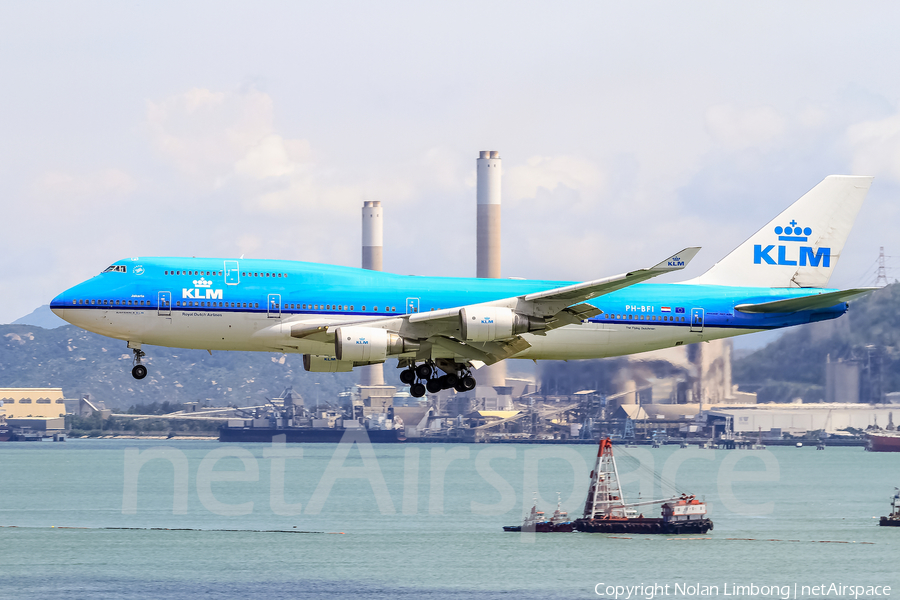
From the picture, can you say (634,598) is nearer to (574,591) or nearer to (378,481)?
(574,591)

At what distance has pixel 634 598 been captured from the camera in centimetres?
9450

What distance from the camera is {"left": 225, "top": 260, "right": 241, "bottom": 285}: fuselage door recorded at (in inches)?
1654

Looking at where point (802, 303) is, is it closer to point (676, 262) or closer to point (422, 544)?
point (676, 262)

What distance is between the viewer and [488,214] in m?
179

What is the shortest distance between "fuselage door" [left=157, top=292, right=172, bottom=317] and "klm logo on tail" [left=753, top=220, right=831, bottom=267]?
2626 cm

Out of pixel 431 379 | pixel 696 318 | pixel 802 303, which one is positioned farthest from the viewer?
pixel 696 318

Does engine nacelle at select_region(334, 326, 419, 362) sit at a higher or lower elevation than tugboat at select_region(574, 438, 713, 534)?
higher

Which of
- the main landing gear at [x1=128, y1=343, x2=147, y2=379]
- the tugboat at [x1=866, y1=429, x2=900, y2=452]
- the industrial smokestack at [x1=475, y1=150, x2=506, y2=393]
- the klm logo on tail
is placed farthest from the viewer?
the industrial smokestack at [x1=475, y1=150, x2=506, y2=393]

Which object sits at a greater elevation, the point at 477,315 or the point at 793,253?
the point at 793,253

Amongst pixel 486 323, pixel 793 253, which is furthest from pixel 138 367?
pixel 793 253

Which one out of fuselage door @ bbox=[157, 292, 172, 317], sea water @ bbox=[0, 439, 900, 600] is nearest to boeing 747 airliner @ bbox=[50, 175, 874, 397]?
fuselage door @ bbox=[157, 292, 172, 317]

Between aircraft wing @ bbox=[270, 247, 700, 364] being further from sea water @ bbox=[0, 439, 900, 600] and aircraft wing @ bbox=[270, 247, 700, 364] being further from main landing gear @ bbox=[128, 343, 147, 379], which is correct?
sea water @ bbox=[0, 439, 900, 600]

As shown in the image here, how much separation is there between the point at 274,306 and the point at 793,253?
24.7m

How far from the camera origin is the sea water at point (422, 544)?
9731cm
